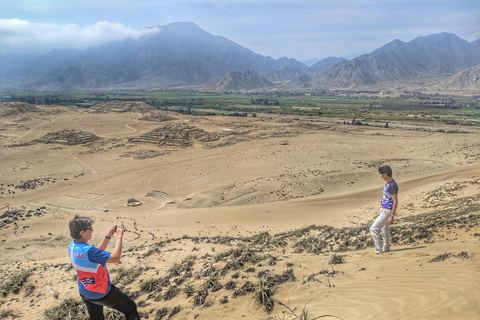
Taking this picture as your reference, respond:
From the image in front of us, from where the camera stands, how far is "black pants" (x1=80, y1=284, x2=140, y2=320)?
4031 millimetres

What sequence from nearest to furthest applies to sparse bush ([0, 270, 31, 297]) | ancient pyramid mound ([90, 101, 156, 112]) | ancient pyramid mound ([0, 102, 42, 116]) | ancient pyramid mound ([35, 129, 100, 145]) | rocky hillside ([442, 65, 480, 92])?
sparse bush ([0, 270, 31, 297]), ancient pyramid mound ([35, 129, 100, 145]), ancient pyramid mound ([0, 102, 42, 116]), ancient pyramid mound ([90, 101, 156, 112]), rocky hillside ([442, 65, 480, 92])

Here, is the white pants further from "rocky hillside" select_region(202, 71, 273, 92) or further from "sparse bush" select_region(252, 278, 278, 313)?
"rocky hillside" select_region(202, 71, 273, 92)

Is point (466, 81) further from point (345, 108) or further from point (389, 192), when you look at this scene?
point (389, 192)

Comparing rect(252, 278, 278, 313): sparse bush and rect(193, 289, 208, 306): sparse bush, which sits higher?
rect(252, 278, 278, 313): sparse bush

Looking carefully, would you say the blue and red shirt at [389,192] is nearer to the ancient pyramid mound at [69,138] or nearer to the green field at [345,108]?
the ancient pyramid mound at [69,138]

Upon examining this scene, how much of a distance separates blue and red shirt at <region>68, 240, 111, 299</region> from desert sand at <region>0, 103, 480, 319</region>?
5.89 feet

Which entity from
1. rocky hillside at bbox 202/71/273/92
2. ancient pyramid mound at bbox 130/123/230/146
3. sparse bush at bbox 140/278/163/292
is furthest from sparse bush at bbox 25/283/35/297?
rocky hillside at bbox 202/71/273/92

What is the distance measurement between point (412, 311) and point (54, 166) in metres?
30.8

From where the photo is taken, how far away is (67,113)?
206 ft

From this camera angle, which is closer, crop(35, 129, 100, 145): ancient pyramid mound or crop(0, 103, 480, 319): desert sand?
crop(0, 103, 480, 319): desert sand

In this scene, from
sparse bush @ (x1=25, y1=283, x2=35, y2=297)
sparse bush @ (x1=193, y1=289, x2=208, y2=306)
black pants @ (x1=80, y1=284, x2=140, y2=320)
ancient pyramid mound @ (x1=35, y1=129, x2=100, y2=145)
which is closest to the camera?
black pants @ (x1=80, y1=284, x2=140, y2=320)

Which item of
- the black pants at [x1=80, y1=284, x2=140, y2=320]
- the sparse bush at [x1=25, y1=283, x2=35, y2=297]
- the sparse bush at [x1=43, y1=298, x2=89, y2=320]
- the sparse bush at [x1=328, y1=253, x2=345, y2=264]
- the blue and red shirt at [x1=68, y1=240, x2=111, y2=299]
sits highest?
the blue and red shirt at [x1=68, y1=240, x2=111, y2=299]

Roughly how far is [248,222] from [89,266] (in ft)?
32.5

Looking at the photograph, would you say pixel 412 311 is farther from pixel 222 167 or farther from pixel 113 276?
pixel 222 167
